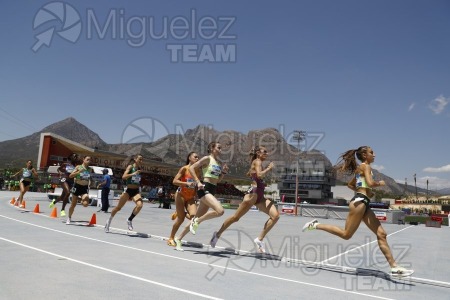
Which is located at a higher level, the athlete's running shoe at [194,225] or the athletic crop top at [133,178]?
the athletic crop top at [133,178]

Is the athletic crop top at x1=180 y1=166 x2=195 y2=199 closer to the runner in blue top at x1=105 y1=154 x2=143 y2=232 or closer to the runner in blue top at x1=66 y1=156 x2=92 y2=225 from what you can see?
the runner in blue top at x1=105 y1=154 x2=143 y2=232

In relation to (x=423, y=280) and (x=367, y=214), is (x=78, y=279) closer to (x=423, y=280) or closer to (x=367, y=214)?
(x=367, y=214)

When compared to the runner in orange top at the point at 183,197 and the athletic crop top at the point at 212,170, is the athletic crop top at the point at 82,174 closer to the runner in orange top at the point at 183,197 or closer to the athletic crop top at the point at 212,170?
the runner in orange top at the point at 183,197

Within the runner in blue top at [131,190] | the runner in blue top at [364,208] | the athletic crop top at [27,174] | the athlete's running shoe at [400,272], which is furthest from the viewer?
the athletic crop top at [27,174]

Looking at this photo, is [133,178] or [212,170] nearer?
[212,170]

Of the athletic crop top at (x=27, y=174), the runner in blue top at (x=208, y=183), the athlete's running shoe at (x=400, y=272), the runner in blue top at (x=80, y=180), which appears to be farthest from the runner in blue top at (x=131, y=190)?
the athletic crop top at (x=27, y=174)

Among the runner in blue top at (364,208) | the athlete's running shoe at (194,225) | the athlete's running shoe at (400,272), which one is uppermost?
the runner in blue top at (364,208)

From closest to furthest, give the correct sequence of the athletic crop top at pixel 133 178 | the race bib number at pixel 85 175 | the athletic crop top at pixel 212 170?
1. the athletic crop top at pixel 212 170
2. the athletic crop top at pixel 133 178
3. the race bib number at pixel 85 175

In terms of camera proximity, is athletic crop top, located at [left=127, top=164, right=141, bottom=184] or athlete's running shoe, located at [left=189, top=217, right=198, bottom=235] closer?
athlete's running shoe, located at [left=189, top=217, right=198, bottom=235]

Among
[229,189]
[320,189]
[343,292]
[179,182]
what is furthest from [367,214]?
[320,189]

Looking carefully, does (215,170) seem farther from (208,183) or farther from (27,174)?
(27,174)

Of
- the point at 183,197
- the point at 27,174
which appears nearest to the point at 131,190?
the point at 183,197

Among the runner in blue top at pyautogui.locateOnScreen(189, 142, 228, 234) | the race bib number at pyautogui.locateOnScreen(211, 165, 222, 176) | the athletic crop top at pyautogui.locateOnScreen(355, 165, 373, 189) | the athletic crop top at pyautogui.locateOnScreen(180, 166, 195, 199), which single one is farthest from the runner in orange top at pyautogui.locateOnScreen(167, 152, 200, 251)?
the athletic crop top at pyautogui.locateOnScreen(355, 165, 373, 189)

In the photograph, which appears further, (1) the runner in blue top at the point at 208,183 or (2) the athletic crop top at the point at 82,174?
(2) the athletic crop top at the point at 82,174
